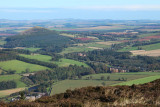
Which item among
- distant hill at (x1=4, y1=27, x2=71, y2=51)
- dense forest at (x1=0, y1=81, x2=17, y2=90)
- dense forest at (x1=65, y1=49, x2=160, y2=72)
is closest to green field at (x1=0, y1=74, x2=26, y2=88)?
dense forest at (x1=0, y1=81, x2=17, y2=90)

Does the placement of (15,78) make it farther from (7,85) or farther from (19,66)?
(19,66)

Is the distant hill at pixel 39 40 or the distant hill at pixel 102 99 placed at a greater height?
the distant hill at pixel 102 99

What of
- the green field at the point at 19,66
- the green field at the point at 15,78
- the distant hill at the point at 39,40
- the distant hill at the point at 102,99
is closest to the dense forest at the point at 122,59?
the green field at the point at 19,66

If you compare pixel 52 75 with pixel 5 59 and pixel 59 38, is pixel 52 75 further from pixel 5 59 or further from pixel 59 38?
pixel 59 38

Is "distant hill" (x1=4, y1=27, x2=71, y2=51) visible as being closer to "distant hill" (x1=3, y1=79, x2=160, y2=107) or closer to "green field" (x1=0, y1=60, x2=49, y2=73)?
"green field" (x1=0, y1=60, x2=49, y2=73)

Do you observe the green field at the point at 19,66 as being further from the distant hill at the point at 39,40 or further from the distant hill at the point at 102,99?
the distant hill at the point at 102,99

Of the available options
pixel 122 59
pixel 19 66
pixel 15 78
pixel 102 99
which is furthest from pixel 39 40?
pixel 102 99
